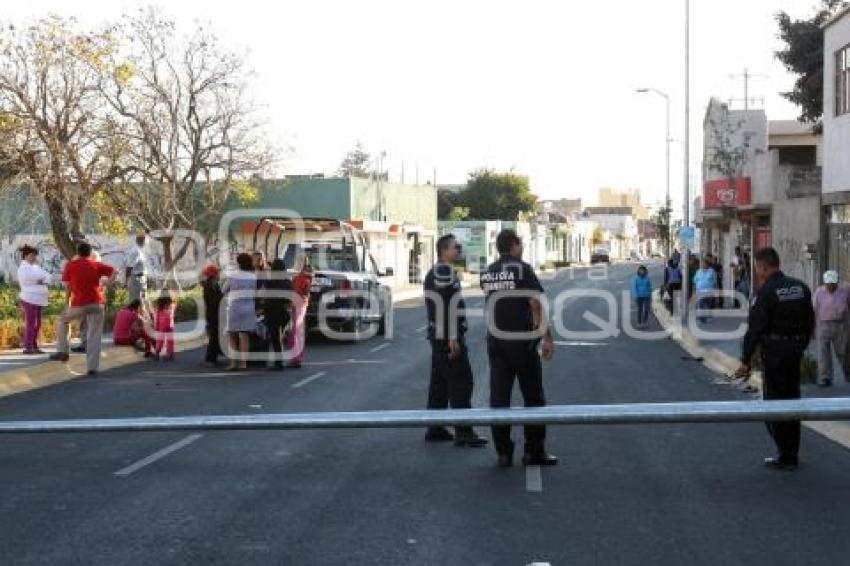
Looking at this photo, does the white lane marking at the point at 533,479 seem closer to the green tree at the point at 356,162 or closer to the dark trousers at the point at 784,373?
the dark trousers at the point at 784,373

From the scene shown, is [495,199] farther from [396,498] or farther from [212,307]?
[396,498]

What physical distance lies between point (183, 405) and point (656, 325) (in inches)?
803

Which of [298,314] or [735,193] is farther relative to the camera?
[735,193]

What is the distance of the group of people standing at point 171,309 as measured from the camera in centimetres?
1623

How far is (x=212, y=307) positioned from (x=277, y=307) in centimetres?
109

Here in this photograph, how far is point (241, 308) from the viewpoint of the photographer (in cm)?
1703

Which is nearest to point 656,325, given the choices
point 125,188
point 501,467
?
point 125,188

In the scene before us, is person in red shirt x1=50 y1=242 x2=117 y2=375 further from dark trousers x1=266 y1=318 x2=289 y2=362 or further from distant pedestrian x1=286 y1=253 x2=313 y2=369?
distant pedestrian x1=286 y1=253 x2=313 y2=369

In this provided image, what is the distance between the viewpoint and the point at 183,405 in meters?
13.2

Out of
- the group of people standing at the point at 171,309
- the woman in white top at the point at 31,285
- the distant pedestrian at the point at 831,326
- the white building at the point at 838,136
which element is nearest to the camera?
the distant pedestrian at the point at 831,326

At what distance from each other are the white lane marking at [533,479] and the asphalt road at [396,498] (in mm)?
23

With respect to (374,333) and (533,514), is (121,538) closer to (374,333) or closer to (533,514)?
(533,514)

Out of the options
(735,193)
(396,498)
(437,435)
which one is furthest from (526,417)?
(735,193)

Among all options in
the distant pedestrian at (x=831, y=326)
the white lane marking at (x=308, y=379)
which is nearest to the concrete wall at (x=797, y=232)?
the distant pedestrian at (x=831, y=326)
